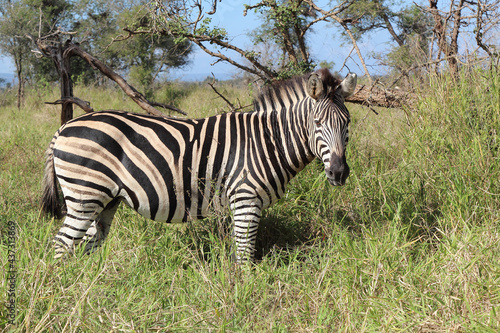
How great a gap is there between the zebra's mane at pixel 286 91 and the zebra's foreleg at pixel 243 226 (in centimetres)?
102

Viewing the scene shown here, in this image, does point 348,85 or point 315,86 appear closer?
point 315,86

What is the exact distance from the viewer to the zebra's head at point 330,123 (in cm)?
361

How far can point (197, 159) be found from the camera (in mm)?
3943

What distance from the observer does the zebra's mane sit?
3920mm

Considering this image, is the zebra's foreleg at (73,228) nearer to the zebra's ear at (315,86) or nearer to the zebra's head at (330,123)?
the zebra's head at (330,123)

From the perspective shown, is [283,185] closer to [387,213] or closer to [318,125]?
[318,125]

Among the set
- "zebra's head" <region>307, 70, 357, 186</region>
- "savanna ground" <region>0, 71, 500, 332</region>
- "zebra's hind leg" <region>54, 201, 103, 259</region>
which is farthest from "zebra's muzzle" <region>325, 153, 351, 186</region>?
"zebra's hind leg" <region>54, 201, 103, 259</region>

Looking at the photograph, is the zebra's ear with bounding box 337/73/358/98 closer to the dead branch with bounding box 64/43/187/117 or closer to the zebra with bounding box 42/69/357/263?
the zebra with bounding box 42/69/357/263

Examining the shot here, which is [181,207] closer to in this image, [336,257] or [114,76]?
[336,257]

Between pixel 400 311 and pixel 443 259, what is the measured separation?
2.94 ft

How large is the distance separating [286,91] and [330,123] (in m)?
0.66

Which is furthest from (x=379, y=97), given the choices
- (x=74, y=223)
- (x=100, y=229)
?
(x=74, y=223)

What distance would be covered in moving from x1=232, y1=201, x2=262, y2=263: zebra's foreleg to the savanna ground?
155mm

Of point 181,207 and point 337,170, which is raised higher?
point 337,170
